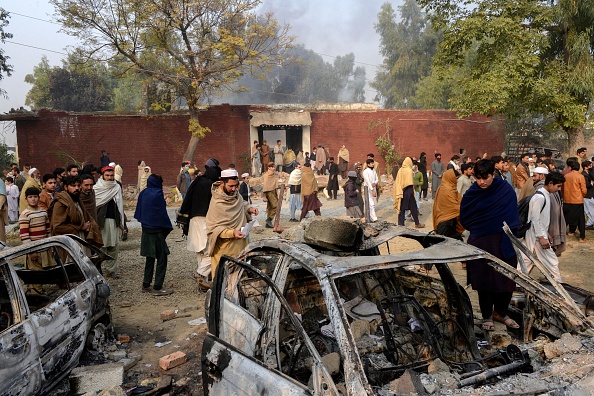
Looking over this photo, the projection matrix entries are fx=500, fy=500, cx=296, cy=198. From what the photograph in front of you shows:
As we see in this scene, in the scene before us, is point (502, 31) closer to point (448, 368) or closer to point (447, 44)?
point (447, 44)

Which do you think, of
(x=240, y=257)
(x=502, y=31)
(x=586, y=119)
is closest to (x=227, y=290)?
(x=240, y=257)

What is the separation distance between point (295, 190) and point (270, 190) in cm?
108

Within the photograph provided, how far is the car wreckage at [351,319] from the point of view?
2850 millimetres

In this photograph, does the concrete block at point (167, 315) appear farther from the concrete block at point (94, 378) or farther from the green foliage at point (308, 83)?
the green foliage at point (308, 83)

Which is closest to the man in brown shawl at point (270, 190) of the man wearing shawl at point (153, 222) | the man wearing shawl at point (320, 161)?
the man wearing shawl at point (153, 222)

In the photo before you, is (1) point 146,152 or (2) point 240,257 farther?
(1) point 146,152

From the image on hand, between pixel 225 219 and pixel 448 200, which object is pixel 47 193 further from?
pixel 448 200

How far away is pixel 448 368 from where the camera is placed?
3186 mm

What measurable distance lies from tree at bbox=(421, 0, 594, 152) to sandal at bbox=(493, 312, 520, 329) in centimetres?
1239

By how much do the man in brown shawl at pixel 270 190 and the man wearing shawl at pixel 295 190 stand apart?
26.0 inches

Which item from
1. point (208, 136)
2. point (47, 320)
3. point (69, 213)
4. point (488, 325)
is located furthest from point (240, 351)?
point (208, 136)

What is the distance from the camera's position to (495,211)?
5148mm

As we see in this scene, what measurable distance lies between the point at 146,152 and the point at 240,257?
64.4ft

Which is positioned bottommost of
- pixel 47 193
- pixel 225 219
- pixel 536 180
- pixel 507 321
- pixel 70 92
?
pixel 507 321
